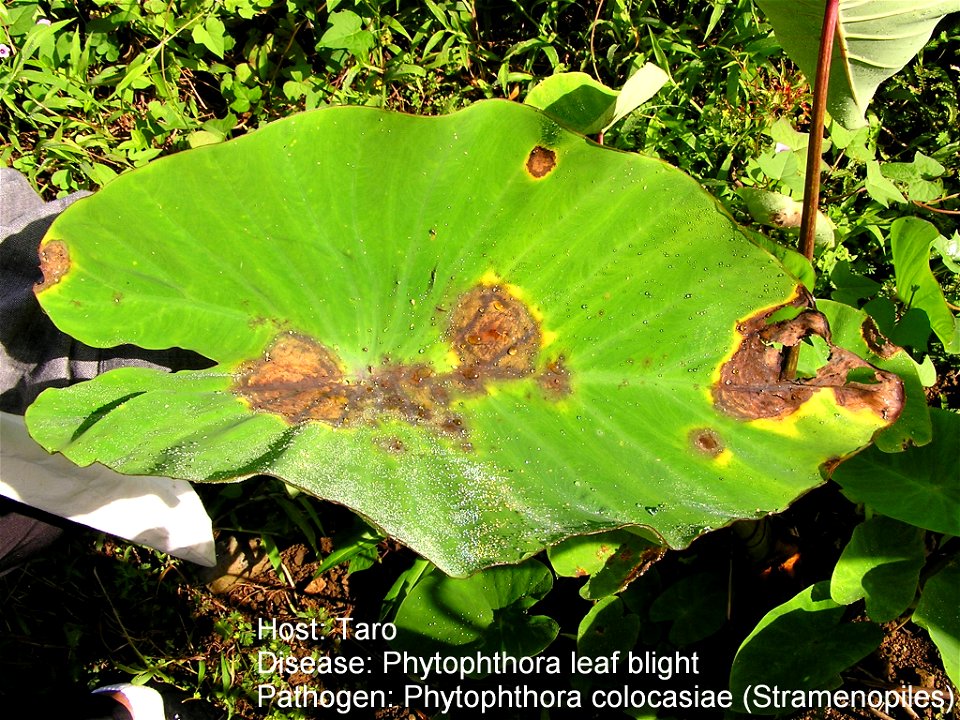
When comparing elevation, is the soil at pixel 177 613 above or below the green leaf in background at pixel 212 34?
below

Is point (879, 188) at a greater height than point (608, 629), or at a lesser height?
greater

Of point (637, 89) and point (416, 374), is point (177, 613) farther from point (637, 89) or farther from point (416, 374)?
point (637, 89)

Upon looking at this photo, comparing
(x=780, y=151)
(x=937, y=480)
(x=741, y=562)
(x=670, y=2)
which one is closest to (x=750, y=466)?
(x=937, y=480)

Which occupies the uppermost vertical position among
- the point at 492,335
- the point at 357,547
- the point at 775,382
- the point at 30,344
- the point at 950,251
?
the point at 950,251

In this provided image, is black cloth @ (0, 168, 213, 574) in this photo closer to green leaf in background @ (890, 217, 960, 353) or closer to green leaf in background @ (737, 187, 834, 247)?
green leaf in background @ (737, 187, 834, 247)

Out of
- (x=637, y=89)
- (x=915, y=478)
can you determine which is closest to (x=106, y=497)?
(x=637, y=89)

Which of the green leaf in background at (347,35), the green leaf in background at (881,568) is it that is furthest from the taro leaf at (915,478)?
the green leaf in background at (347,35)

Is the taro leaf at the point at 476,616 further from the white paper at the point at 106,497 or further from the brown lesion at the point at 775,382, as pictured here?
the brown lesion at the point at 775,382
